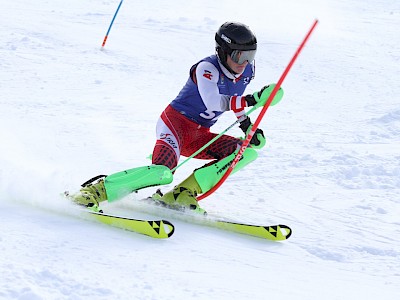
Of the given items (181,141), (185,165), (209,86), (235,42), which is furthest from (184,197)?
(185,165)

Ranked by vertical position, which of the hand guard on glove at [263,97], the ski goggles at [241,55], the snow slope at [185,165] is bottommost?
the snow slope at [185,165]

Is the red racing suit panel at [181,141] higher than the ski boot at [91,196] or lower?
higher

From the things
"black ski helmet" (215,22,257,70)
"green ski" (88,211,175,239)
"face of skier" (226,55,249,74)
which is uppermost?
"black ski helmet" (215,22,257,70)

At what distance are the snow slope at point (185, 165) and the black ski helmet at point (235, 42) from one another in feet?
4.22

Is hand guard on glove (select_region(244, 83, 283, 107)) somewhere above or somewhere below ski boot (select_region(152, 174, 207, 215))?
above

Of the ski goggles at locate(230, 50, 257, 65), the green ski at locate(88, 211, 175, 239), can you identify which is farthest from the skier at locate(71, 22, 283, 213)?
the green ski at locate(88, 211, 175, 239)

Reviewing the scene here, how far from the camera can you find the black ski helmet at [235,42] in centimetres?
522

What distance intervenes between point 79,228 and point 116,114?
400 centimetres

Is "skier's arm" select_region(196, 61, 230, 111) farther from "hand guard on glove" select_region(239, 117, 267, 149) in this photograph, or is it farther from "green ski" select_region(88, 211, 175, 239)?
"green ski" select_region(88, 211, 175, 239)

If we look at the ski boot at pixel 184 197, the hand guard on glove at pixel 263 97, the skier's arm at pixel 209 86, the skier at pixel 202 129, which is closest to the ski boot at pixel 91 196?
the skier at pixel 202 129

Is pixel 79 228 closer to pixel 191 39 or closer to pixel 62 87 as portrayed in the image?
pixel 62 87

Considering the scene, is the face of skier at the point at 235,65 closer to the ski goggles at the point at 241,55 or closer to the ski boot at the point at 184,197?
the ski goggles at the point at 241,55

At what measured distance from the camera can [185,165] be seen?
22.8 feet

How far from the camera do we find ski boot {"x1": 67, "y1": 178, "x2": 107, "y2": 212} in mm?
4965
